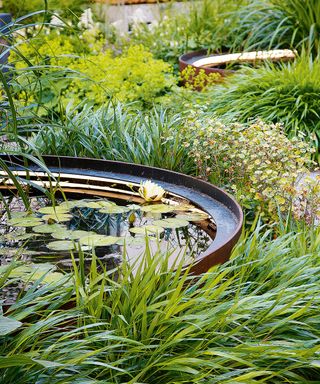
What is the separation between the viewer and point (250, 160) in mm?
5383

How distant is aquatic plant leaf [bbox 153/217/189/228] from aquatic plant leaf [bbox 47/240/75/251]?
516 millimetres

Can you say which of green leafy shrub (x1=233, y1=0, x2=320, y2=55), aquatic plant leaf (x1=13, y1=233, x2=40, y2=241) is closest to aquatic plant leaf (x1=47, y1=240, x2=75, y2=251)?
aquatic plant leaf (x1=13, y1=233, x2=40, y2=241)

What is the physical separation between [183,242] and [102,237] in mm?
386

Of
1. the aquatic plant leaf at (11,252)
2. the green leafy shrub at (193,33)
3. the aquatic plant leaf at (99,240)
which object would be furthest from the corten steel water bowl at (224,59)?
the aquatic plant leaf at (11,252)

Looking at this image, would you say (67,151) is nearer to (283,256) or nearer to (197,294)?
(283,256)

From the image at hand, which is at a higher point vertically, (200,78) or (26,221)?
(26,221)

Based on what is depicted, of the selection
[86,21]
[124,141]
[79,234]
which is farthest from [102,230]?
[86,21]

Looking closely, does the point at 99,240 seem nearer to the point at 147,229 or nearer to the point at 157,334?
the point at 147,229

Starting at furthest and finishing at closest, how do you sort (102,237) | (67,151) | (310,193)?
(67,151) → (310,193) → (102,237)

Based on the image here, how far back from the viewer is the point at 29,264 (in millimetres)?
3613

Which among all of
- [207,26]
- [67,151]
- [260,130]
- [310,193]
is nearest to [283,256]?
[310,193]

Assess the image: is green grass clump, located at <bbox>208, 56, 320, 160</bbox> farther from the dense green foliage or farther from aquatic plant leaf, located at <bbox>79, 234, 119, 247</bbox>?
aquatic plant leaf, located at <bbox>79, 234, 119, 247</bbox>

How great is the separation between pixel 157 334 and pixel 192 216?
4.12 ft

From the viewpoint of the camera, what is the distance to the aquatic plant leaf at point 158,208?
440 cm
